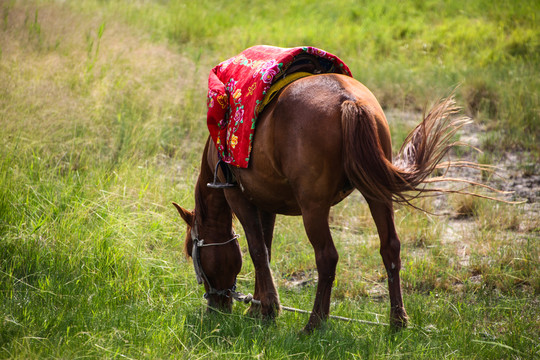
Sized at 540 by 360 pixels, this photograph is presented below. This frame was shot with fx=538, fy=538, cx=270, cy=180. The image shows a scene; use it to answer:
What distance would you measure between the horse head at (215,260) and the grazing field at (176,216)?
17cm

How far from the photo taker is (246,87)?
3.13m

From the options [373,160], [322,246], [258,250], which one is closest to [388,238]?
[322,246]

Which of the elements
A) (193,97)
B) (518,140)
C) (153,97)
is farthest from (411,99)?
(153,97)

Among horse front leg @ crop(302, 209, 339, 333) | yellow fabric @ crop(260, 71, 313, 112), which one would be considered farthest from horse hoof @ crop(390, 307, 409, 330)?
yellow fabric @ crop(260, 71, 313, 112)

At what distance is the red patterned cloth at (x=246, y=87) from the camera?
300 cm

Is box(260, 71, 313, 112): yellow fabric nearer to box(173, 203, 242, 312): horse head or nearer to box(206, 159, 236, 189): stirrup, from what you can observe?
box(206, 159, 236, 189): stirrup

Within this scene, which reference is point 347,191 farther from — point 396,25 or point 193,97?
point 396,25

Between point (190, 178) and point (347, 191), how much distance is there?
2.71 meters

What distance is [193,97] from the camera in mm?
7133

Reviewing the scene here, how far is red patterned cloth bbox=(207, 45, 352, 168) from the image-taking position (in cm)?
300

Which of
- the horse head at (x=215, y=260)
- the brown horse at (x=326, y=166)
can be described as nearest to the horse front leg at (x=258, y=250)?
the brown horse at (x=326, y=166)

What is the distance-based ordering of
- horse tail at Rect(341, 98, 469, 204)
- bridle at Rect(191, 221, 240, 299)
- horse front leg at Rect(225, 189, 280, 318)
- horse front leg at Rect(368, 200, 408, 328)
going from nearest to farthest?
horse tail at Rect(341, 98, 469, 204) < horse front leg at Rect(368, 200, 408, 328) < horse front leg at Rect(225, 189, 280, 318) < bridle at Rect(191, 221, 240, 299)

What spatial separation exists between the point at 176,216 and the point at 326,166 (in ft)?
7.79

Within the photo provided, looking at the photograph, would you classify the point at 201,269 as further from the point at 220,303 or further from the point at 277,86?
the point at 277,86
